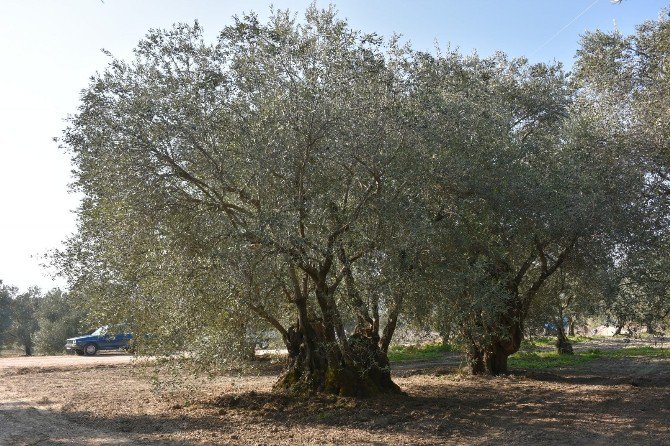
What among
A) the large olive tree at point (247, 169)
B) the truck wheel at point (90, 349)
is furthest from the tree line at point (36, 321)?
the large olive tree at point (247, 169)

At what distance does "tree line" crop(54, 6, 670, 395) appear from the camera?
1192cm

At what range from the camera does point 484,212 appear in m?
14.2

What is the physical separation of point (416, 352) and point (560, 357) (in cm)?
660

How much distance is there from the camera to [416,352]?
31062 mm

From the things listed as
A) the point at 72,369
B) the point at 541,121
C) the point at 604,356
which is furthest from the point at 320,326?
the point at 604,356

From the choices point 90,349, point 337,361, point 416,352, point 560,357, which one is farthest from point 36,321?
point 337,361

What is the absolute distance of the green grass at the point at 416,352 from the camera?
2870cm

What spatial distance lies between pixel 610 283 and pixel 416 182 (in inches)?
194

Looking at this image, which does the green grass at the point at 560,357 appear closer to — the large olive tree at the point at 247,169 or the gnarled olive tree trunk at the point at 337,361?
the gnarled olive tree trunk at the point at 337,361

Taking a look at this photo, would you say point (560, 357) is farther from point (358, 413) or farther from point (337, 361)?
point (358, 413)

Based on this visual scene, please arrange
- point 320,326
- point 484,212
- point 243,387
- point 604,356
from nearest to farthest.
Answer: point 484,212 → point 320,326 → point 243,387 → point 604,356

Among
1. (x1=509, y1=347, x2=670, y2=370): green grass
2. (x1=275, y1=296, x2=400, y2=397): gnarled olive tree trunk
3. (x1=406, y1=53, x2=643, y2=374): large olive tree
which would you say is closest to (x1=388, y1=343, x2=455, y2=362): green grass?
(x1=509, y1=347, x2=670, y2=370): green grass

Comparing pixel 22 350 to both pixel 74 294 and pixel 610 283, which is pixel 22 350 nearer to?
pixel 74 294

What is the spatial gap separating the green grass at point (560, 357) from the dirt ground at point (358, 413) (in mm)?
3820
